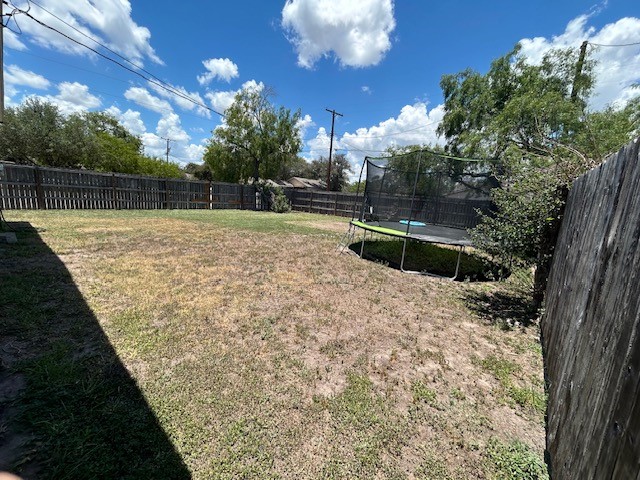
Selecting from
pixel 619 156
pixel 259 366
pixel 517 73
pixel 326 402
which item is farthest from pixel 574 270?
pixel 517 73

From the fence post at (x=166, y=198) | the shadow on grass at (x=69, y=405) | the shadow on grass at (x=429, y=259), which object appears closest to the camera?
the shadow on grass at (x=69, y=405)

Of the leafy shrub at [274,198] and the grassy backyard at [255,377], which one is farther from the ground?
the leafy shrub at [274,198]

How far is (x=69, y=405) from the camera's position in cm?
164

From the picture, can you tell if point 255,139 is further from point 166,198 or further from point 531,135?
point 531,135

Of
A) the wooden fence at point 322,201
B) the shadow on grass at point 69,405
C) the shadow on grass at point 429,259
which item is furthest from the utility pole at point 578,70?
the shadow on grass at point 69,405

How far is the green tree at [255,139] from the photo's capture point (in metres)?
17.7

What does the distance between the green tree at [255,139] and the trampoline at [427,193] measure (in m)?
12.6

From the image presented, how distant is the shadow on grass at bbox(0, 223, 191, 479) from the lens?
1.33 metres

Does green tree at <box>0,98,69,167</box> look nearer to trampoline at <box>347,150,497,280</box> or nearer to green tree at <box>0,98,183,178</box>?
green tree at <box>0,98,183,178</box>

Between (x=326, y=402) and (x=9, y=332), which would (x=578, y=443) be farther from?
(x=9, y=332)

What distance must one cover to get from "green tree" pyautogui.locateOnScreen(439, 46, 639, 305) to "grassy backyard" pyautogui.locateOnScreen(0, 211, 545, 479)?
1032 millimetres

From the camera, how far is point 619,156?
152 cm

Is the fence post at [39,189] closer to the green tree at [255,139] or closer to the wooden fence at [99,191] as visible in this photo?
the wooden fence at [99,191]

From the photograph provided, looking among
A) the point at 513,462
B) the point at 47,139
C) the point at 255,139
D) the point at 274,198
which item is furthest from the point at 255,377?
the point at 47,139
